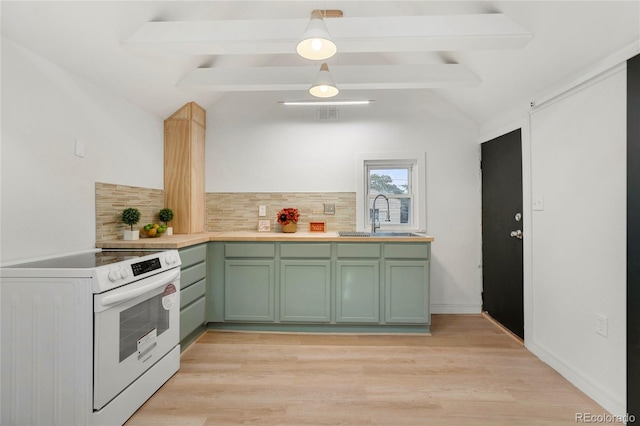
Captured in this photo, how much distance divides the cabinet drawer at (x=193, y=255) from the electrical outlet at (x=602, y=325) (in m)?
2.99

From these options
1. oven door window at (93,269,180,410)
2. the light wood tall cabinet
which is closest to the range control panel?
oven door window at (93,269,180,410)

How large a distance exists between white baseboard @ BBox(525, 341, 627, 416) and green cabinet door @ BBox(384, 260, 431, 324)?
93cm

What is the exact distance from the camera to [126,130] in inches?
110

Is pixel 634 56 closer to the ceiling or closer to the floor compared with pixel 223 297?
closer to the ceiling

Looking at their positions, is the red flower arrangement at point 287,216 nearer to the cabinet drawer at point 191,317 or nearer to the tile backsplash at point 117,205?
the cabinet drawer at point 191,317

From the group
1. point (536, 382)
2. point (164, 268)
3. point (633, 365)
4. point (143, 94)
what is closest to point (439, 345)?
point (536, 382)

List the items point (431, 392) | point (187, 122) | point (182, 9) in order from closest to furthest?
point (431, 392) → point (182, 9) → point (187, 122)

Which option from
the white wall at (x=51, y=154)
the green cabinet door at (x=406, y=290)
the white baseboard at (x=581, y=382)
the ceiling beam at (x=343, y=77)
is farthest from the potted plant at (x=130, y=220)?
the white baseboard at (x=581, y=382)

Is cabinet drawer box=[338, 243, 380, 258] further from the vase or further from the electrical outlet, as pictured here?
the electrical outlet

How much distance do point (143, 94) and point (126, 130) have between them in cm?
37

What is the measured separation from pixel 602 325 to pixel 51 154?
12.2 ft

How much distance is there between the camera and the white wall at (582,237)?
72.1 inches

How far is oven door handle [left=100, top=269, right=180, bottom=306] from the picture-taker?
161 cm

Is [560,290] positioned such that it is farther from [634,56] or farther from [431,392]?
[634,56]
